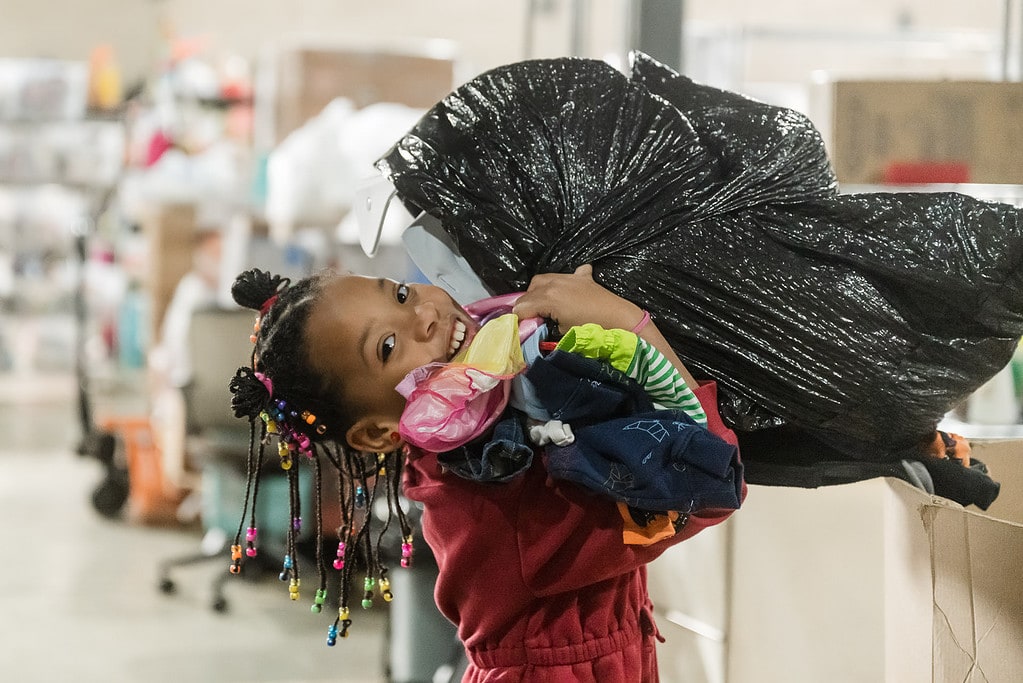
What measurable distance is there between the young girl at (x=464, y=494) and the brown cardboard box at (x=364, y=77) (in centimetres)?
273

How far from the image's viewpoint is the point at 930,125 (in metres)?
1.67

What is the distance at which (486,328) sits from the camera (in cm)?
93

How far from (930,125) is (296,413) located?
1.13 meters

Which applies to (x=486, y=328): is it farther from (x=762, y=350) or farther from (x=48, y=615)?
(x=48, y=615)

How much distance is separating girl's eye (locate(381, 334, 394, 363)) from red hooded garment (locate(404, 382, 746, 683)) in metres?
0.11

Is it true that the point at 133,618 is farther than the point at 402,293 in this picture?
Yes

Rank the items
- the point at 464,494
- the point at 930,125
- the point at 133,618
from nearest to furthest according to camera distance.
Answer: the point at 464,494
the point at 930,125
the point at 133,618

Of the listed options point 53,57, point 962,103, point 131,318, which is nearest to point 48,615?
point 131,318

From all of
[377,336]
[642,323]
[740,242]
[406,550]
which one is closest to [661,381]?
[642,323]

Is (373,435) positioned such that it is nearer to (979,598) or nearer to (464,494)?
(464,494)

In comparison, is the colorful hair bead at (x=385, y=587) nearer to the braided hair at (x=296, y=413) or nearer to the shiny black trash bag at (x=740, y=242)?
the braided hair at (x=296, y=413)

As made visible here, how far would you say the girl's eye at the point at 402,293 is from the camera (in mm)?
1048

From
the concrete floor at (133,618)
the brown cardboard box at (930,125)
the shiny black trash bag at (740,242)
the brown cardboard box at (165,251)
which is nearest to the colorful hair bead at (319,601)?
the shiny black trash bag at (740,242)

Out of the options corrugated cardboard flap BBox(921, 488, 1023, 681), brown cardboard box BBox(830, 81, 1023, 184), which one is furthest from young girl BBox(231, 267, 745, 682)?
brown cardboard box BBox(830, 81, 1023, 184)
